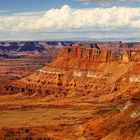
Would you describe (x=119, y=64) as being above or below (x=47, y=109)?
above

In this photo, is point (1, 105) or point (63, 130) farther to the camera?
point (1, 105)

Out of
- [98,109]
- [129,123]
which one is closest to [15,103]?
[98,109]

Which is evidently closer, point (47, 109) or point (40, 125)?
point (40, 125)

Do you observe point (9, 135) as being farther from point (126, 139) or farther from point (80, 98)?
point (80, 98)

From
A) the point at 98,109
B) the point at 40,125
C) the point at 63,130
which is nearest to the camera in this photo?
the point at 63,130

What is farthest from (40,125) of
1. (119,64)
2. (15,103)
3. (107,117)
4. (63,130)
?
(119,64)

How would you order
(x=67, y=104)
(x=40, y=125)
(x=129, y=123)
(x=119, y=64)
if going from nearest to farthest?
(x=129, y=123) → (x=40, y=125) → (x=67, y=104) → (x=119, y=64)

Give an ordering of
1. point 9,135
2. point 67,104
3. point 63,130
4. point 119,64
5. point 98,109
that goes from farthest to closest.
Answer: point 119,64 < point 67,104 < point 98,109 < point 63,130 < point 9,135

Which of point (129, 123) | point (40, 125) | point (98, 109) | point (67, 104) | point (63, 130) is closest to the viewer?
point (129, 123)

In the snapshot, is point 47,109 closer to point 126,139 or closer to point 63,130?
point 63,130
